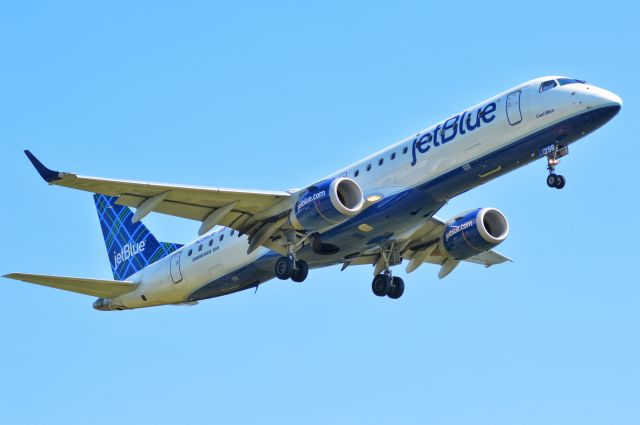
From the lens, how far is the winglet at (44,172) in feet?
109

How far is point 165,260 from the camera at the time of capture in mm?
43906

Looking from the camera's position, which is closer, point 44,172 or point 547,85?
point 44,172

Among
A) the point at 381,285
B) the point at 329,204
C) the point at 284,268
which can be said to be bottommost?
the point at 284,268

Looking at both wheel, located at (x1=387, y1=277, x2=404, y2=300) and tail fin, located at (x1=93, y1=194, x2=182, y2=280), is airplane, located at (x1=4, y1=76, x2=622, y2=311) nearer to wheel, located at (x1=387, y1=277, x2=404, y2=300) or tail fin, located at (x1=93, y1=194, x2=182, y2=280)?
wheel, located at (x1=387, y1=277, x2=404, y2=300)

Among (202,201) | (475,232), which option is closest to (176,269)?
(202,201)

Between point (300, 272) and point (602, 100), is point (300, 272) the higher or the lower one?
the lower one

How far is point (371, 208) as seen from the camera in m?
37.7

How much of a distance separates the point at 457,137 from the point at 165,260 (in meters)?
13.2

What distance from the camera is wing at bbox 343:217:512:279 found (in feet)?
140

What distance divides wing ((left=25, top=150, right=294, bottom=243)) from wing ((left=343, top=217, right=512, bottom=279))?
4.65 m

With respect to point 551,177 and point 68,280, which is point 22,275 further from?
point 551,177

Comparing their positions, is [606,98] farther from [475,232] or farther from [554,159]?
[475,232]

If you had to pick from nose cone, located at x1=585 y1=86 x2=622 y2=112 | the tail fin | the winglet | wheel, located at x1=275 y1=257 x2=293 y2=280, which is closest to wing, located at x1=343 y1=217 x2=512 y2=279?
wheel, located at x1=275 y1=257 x2=293 y2=280

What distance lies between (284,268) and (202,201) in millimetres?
3666
